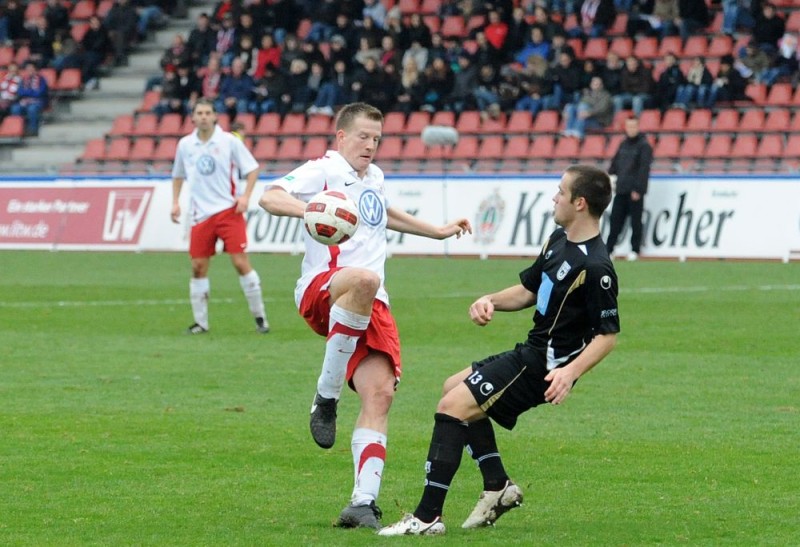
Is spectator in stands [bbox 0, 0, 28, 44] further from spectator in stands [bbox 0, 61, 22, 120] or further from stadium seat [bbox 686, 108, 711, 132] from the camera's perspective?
stadium seat [bbox 686, 108, 711, 132]

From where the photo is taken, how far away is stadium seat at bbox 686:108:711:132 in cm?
2783

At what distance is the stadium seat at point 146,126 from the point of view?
34.8m

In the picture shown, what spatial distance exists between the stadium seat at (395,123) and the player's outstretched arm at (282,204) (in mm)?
24293

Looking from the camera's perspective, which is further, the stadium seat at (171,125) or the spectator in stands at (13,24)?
the spectator in stands at (13,24)

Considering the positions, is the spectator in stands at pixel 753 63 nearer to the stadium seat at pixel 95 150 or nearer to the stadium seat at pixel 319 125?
the stadium seat at pixel 319 125

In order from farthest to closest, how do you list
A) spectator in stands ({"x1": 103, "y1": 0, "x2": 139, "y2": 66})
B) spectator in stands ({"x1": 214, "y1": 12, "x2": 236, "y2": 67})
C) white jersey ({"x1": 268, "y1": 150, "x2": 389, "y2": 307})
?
spectator in stands ({"x1": 103, "y1": 0, "x2": 139, "y2": 66}) < spectator in stands ({"x1": 214, "y1": 12, "x2": 236, "y2": 67}) < white jersey ({"x1": 268, "y1": 150, "x2": 389, "y2": 307})

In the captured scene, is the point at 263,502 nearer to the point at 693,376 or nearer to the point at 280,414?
the point at 280,414

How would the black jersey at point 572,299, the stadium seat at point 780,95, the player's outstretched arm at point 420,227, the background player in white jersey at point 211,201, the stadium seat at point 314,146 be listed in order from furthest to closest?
the stadium seat at point 314,146 < the stadium seat at point 780,95 < the background player in white jersey at point 211,201 < the player's outstretched arm at point 420,227 < the black jersey at point 572,299

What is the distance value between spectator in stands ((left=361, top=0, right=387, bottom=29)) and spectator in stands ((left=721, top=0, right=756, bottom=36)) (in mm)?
8068

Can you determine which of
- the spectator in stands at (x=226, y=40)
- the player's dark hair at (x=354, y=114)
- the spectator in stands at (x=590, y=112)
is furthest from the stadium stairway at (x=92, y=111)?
the player's dark hair at (x=354, y=114)

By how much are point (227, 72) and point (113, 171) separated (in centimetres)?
475

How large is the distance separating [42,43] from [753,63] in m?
19.3

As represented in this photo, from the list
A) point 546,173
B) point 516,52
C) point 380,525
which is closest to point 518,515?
point 380,525

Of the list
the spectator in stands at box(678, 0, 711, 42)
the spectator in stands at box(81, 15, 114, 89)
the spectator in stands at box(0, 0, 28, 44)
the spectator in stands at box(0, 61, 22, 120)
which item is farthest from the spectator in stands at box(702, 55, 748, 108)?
the spectator in stands at box(0, 0, 28, 44)
